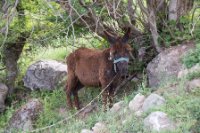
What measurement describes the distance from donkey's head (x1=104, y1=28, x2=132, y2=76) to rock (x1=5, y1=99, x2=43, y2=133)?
2.19m

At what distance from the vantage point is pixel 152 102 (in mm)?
Result: 8586

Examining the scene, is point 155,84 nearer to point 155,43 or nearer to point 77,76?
point 155,43

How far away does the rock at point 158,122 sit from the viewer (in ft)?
25.3

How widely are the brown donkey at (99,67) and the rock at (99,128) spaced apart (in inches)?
59.1

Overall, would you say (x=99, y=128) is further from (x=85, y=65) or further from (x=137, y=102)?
(x=85, y=65)

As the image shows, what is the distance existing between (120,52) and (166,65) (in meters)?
0.95

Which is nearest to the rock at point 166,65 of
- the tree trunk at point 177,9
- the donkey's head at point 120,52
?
the donkey's head at point 120,52

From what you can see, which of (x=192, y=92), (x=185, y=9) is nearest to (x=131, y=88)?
(x=185, y=9)

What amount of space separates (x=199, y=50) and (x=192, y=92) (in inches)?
47.0

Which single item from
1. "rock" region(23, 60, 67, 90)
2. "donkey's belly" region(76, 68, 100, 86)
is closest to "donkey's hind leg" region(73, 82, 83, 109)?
Result: "donkey's belly" region(76, 68, 100, 86)

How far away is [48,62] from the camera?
13.2m

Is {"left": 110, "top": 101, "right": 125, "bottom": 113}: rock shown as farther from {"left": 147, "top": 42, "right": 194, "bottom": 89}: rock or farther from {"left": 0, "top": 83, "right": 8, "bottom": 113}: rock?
{"left": 0, "top": 83, "right": 8, "bottom": 113}: rock

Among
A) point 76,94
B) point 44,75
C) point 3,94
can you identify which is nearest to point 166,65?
point 76,94

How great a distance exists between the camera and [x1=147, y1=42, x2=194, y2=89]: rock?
1005 cm
